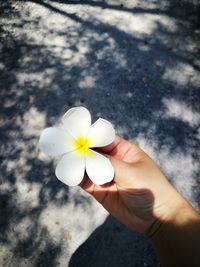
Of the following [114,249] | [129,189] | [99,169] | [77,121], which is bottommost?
[114,249]

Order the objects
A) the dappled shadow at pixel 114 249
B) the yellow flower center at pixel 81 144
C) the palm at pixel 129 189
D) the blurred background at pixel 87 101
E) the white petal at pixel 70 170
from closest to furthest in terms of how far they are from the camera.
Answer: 1. the white petal at pixel 70 170
2. the yellow flower center at pixel 81 144
3. the palm at pixel 129 189
4. the dappled shadow at pixel 114 249
5. the blurred background at pixel 87 101

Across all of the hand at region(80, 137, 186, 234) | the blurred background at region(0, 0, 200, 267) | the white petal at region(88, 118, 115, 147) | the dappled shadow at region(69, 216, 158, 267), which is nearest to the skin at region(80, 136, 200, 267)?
the hand at region(80, 137, 186, 234)

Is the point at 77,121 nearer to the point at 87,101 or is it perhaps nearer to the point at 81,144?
the point at 81,144

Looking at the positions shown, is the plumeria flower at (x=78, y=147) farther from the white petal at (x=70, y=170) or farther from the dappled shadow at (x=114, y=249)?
the dappled shadow at (x=114, y=249)

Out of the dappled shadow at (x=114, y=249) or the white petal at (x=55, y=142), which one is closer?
the white petal at (x=55, y=142)

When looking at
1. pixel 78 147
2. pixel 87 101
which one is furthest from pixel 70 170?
pixel 87 101

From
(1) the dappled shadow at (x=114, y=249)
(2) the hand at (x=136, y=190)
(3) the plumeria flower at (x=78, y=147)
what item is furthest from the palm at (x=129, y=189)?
(1) the dappled shadow at (x=114, y=249)
